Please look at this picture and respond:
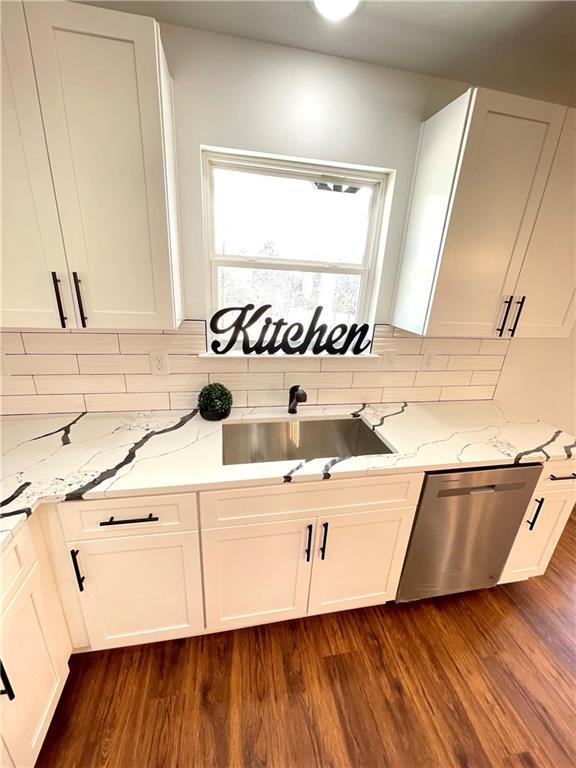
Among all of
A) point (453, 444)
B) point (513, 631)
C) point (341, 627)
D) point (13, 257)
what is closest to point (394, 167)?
point (453, 444)

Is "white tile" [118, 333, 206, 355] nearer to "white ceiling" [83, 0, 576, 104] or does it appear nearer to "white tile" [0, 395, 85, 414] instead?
"white tile" [0, 395, 85, 414]

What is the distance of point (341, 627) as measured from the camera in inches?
60.9

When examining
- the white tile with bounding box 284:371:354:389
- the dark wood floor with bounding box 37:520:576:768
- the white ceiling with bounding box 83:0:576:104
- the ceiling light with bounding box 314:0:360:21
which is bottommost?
the dark wood floor with bounding box 37:520:576:768

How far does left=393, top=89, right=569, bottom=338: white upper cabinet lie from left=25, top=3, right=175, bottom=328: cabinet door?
3.80ft

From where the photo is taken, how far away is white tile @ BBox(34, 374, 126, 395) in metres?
1.46

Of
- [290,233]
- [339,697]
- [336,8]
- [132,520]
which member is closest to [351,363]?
[290,233]

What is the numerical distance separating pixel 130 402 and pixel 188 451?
517 millimetres

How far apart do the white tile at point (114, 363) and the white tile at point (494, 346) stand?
6.35 feet

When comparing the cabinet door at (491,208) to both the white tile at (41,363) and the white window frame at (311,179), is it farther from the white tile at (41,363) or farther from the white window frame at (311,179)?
the white tile at (41,363)

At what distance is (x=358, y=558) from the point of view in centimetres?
141

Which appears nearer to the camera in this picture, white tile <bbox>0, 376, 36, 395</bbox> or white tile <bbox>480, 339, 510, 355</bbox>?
white tile <bbox>0, 376, 36, 395</bbox>

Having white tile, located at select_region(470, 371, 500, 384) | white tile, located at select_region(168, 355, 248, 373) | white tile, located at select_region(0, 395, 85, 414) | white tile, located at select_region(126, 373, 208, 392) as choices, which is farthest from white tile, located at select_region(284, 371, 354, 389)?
white tile, located at select_region(0, 395, 85, 414)

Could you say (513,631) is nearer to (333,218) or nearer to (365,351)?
(365,351)

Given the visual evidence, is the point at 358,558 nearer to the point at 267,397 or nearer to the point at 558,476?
the point at 267,397
